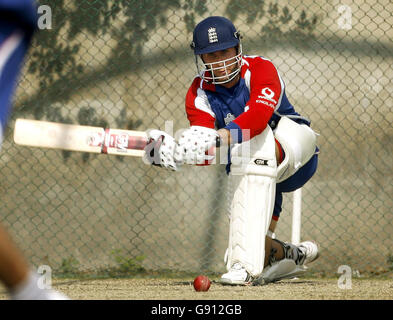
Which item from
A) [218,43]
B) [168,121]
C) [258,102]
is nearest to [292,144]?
[258,102]

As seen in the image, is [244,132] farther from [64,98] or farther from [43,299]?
[64,98]

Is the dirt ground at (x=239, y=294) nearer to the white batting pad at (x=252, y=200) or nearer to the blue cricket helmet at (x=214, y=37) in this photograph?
the white batting pad at (x=252, y=200)

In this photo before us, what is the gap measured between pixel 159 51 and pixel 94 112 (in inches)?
27.4

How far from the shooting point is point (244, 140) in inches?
128

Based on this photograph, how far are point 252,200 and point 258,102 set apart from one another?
1.57 feet

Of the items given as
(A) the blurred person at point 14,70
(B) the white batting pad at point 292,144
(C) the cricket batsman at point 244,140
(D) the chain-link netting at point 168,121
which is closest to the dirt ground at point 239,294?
(C) the cricket batsman at point 244,140

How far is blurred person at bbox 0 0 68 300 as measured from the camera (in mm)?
1531

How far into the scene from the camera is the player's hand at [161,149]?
3.20m

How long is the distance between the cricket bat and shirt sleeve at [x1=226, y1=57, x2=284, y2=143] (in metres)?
0.46

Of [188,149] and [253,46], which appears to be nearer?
[188,149]

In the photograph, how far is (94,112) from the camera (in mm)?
5312

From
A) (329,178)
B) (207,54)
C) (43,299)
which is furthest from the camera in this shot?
(329,178)

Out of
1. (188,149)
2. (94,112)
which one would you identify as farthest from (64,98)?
(188,149)

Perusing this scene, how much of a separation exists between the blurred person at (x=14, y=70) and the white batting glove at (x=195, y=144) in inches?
63.1
